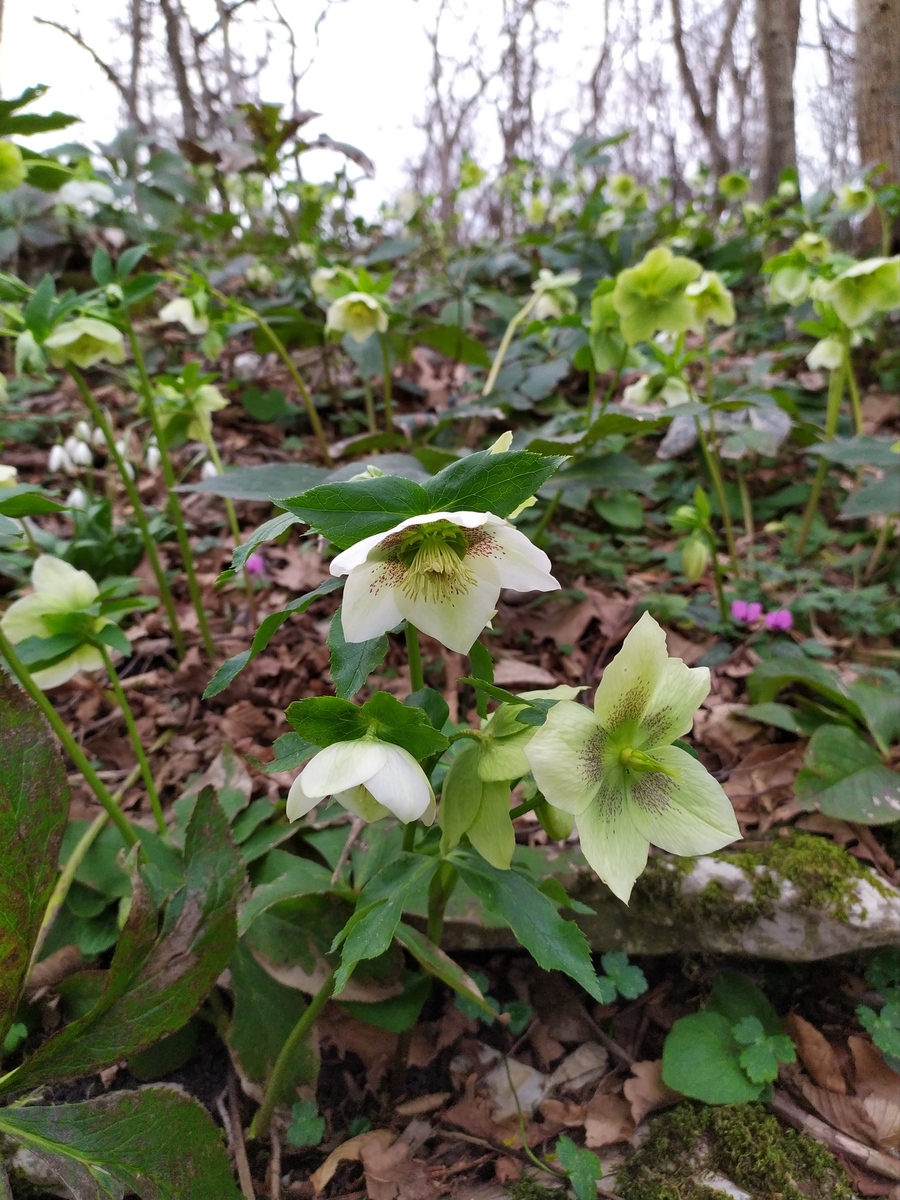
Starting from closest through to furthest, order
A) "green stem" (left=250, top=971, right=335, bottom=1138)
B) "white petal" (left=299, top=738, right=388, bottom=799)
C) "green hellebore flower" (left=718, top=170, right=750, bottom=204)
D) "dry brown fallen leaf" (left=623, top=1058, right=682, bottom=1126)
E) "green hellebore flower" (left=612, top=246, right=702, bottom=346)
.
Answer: "white petal" (left=299, top=738, right=388, bottom=799), "green stem" (left=250, top=971, right=335, bottom=1138), "dry brown fallen leaf" (left=623, top=1058, right=682, bottom=1126), "green hellebore flower" (left=612, top=246, right=702, bottom=346), "green hellebore flower" (left=718, top=170, right=750, bottom=204)

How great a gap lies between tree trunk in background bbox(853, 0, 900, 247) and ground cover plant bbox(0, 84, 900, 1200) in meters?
1.59

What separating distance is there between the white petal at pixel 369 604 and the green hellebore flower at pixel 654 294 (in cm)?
100

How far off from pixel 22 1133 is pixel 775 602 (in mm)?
1640

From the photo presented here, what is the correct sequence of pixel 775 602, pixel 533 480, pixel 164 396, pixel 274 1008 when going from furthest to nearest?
pixel 775 602
pixel 164 396
pixel 274 1008
pixel 533 480

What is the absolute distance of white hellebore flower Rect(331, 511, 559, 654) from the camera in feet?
1.90

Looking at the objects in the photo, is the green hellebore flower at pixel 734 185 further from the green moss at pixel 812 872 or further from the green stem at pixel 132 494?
the green moss at pixel 812 872

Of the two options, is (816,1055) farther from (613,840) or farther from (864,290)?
(864,290)

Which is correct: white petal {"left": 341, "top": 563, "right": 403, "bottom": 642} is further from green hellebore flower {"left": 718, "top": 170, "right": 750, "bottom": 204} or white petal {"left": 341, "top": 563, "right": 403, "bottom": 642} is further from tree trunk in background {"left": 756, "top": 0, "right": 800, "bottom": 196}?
tree trunk in background {"left": 756, "top": 0, "right": 800, "bottom": 196}

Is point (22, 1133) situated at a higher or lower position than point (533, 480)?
lower

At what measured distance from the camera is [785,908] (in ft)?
3.30

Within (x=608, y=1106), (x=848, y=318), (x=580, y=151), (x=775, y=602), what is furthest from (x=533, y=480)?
(x=580, y=151)

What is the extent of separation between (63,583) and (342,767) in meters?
0.60

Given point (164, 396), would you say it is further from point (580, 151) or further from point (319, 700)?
point (580, 151)

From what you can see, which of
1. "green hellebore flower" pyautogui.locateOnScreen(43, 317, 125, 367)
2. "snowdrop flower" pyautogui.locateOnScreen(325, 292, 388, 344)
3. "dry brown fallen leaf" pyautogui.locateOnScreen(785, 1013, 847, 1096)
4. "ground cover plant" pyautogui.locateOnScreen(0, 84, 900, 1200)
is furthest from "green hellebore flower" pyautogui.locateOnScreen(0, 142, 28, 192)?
"dry brown fallen leaf" pyautogui.locateOnScreen(785, 1013, 847, 1096)
